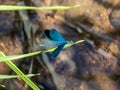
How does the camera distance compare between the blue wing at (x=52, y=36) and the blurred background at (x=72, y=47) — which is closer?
the blue wing at (x=52, y=36)

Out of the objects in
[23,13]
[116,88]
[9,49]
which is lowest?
[116,88]

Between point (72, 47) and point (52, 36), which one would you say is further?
point (72, 47)

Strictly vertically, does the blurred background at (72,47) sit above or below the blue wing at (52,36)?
below

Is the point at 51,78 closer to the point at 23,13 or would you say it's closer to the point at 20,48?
the point at 20,48

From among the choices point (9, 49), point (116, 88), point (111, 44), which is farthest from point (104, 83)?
point (9, 49)

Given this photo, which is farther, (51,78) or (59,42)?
(51,78)

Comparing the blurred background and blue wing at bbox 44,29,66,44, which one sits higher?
blue wing at bbox 44,29,66,44

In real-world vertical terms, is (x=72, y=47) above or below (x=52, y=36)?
below

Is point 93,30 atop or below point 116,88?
atop

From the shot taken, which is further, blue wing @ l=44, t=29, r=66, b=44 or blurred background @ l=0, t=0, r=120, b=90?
blurred background @ l=0, t=0, r=120, b=90

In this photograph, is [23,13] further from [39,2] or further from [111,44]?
[111,44]
